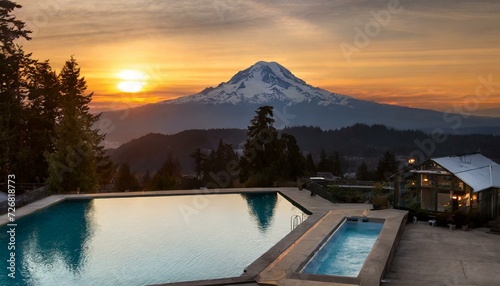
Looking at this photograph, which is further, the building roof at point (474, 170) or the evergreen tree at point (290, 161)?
the evergreen tree at point (290, 161)

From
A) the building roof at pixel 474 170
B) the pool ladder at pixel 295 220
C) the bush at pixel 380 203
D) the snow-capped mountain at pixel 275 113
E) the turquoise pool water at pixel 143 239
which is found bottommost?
the turquoise pool water at pixel 143 239

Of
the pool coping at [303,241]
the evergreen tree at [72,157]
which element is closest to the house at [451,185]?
the pool coping at [303,241]

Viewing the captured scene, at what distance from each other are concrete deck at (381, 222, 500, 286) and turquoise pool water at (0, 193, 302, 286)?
13.3 feet

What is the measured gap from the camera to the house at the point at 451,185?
16.8 meters

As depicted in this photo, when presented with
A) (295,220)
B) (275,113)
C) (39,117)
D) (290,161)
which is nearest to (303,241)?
(295,220)

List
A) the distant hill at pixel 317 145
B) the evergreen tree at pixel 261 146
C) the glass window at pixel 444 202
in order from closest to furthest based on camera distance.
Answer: the glass window at pixel 444 202 → the evergreen tree at pixel 261 146 → the distant hill at pixel 317 145

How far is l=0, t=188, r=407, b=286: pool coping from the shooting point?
10.2 metres

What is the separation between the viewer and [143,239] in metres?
15.6

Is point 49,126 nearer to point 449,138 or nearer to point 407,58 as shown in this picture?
point 407,58

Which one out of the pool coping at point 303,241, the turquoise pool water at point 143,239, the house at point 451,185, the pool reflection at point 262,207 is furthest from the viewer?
the pool reflection at point 262,207

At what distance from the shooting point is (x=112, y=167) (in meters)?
40.5

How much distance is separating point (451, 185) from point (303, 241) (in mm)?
7064

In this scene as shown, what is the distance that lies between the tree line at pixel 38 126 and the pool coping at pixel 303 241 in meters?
2.18

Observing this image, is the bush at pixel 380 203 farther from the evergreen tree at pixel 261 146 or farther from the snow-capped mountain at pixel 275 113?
the snow-capped mountain at pixel 275 113
